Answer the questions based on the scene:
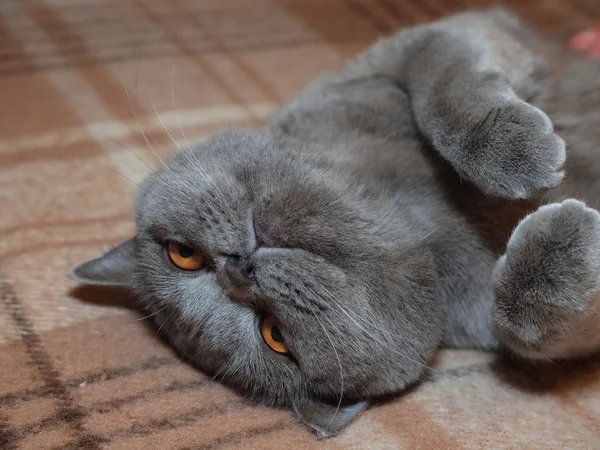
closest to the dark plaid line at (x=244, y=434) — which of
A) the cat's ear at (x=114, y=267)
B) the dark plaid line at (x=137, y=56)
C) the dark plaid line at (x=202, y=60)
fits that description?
the cat's ear at (x=114, y=267)

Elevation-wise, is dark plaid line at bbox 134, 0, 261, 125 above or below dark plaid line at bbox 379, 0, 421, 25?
below

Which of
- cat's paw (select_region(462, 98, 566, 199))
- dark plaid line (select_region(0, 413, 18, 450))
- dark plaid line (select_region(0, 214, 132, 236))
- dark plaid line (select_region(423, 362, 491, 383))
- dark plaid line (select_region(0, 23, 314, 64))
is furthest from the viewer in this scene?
dark plaid line (select_region(0, 23, 314, 64))

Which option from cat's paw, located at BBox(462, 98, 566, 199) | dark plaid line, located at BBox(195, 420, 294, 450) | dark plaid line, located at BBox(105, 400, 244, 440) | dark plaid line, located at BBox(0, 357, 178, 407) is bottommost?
dark plaid line, located at BBox(195, 420, 294, 450)

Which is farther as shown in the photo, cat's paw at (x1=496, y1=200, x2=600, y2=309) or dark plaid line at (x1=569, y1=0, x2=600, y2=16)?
dark plaid line at (x1=569, y1=0, x2=600, y2=16)

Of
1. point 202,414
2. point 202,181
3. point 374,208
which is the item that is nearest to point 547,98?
point 374,208

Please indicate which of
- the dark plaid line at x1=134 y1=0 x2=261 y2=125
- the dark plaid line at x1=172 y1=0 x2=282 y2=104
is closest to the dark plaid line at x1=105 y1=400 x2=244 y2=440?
the dark plaid line at x1=134 y1=0 x2=261 y2=125

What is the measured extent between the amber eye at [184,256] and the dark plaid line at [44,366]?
271 mm

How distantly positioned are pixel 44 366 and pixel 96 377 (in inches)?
3.6

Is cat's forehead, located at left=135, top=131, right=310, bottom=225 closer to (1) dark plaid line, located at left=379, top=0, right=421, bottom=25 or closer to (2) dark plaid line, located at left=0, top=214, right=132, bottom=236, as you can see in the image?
(2) dark plaid line, located at left=0, top=214, right=132, bottom=236

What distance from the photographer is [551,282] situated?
1.11 m

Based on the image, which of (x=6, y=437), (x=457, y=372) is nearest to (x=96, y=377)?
(x=6, y=437)

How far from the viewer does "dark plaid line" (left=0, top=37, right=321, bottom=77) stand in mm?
2068

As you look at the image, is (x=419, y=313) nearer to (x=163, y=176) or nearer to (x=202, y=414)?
(x=202, y=414)

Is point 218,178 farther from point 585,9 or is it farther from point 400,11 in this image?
point 585,9
